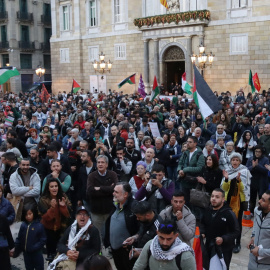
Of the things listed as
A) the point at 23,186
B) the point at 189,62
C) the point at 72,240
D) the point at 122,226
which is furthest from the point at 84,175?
the point at 189,62

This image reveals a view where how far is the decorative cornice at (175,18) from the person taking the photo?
23.5 metres

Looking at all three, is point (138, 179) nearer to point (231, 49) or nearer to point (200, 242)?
point (200, 242)

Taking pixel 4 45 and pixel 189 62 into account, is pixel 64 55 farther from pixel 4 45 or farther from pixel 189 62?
pixel 189 62

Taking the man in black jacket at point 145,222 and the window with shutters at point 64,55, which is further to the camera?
the window with shutters at point 64,55

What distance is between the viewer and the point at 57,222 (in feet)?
18.6

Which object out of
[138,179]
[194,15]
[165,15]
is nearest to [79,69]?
[165,15]

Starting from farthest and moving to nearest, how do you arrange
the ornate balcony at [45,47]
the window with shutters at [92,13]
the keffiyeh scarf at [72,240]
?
the ornate balcony at [45,47] < the window with shutters at [92,13] < the keffiyeh scarf at [72,240]

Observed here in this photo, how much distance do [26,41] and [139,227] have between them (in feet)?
127

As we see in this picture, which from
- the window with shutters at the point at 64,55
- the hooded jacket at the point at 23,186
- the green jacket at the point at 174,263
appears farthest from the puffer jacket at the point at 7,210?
the window with shutters at the point at 64,55

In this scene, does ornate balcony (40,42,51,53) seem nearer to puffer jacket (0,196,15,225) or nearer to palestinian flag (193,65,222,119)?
palestinian flag (193,65,222,119)

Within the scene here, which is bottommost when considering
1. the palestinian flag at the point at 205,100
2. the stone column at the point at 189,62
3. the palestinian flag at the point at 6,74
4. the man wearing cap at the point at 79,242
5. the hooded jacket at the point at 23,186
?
the man wearing cap at the point at 79,242

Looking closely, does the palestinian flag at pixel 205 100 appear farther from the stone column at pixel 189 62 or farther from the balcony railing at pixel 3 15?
the balcony railing at pixel 3 15

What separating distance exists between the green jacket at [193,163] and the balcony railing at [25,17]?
3649 centimetres

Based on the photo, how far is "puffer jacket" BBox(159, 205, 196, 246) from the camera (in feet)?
14.7
